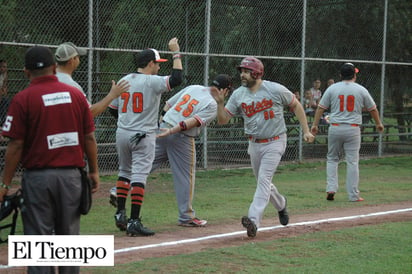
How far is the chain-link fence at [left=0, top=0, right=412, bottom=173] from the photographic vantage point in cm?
1573

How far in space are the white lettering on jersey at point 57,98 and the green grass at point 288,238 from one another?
1.91 meters

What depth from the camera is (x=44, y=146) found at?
16.6ft

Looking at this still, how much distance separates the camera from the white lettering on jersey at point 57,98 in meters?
5.02

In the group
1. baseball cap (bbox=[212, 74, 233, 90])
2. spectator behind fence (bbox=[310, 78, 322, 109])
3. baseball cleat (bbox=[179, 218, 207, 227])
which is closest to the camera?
baseball cap (bbox=[212, 74, 233, 90])

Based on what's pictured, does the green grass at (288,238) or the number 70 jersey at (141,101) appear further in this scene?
the number 70 jersey at (141,101)

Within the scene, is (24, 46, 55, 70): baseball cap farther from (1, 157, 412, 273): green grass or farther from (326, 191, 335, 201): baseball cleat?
(326, 191, 335, 201): baseball cleat

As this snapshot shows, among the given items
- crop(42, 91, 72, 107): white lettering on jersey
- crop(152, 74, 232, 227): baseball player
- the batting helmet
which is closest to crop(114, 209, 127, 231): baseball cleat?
crop(152, 74, 232, 227): baseball player

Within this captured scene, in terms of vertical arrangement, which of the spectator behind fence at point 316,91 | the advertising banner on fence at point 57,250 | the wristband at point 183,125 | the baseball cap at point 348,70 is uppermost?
the baseball cap at point 348,70

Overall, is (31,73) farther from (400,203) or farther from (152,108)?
(400,203)

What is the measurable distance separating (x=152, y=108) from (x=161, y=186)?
5166 mm

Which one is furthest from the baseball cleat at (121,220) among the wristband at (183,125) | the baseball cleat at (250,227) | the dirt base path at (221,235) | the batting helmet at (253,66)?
the batting helmet at (253,66)

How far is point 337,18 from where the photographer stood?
1981 centimetres

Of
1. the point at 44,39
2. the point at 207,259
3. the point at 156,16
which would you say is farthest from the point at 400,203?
the point at 44,39

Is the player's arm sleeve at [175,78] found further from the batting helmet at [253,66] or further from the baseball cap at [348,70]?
the baseball cap at [348,70]
